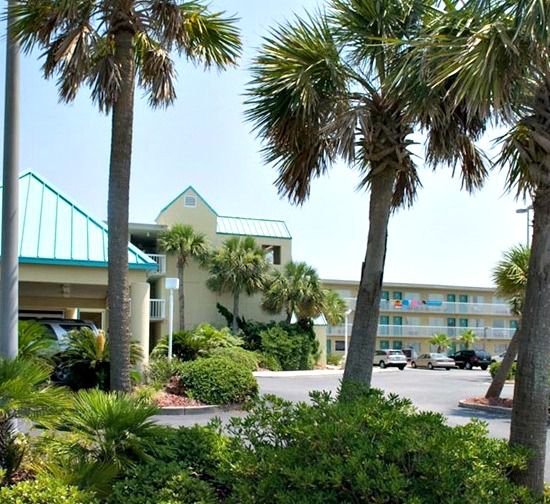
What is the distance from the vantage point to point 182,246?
129 feet

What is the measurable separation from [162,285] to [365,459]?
116ft

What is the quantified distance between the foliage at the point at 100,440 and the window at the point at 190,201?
36.5 meters

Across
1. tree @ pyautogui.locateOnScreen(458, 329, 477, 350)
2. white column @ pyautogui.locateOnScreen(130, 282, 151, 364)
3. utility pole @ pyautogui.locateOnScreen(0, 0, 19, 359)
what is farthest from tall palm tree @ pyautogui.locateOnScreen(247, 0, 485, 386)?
tree @ pyautogui.locateOnScreen(458, 329, 477, 350)

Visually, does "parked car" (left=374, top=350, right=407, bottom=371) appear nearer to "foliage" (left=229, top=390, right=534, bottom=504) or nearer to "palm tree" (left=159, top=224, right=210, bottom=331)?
"palm tree" (left=159, top=224, right=210, bottom=331)

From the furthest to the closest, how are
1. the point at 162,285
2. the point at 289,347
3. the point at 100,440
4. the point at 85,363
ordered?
the point at 162,285
the point at 289,347
the point at 85,363
the point at 100,440

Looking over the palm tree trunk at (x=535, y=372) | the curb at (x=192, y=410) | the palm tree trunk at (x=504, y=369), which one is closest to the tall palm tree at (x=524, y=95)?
the palm tree trunk at (x=535, y=372)

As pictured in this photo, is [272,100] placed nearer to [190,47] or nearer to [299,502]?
[190,47]

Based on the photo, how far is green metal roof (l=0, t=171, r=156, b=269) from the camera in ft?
51.5

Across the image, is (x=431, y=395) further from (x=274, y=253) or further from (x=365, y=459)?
(x=274, y=253)

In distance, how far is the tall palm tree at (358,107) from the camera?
27.4ft

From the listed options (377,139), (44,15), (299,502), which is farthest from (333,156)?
(299,502)

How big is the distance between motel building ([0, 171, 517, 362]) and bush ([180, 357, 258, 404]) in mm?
1651

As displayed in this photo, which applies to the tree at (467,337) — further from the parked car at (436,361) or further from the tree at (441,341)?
the parked car at (436,361)

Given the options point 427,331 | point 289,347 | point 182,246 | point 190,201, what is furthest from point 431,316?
point 182,246
